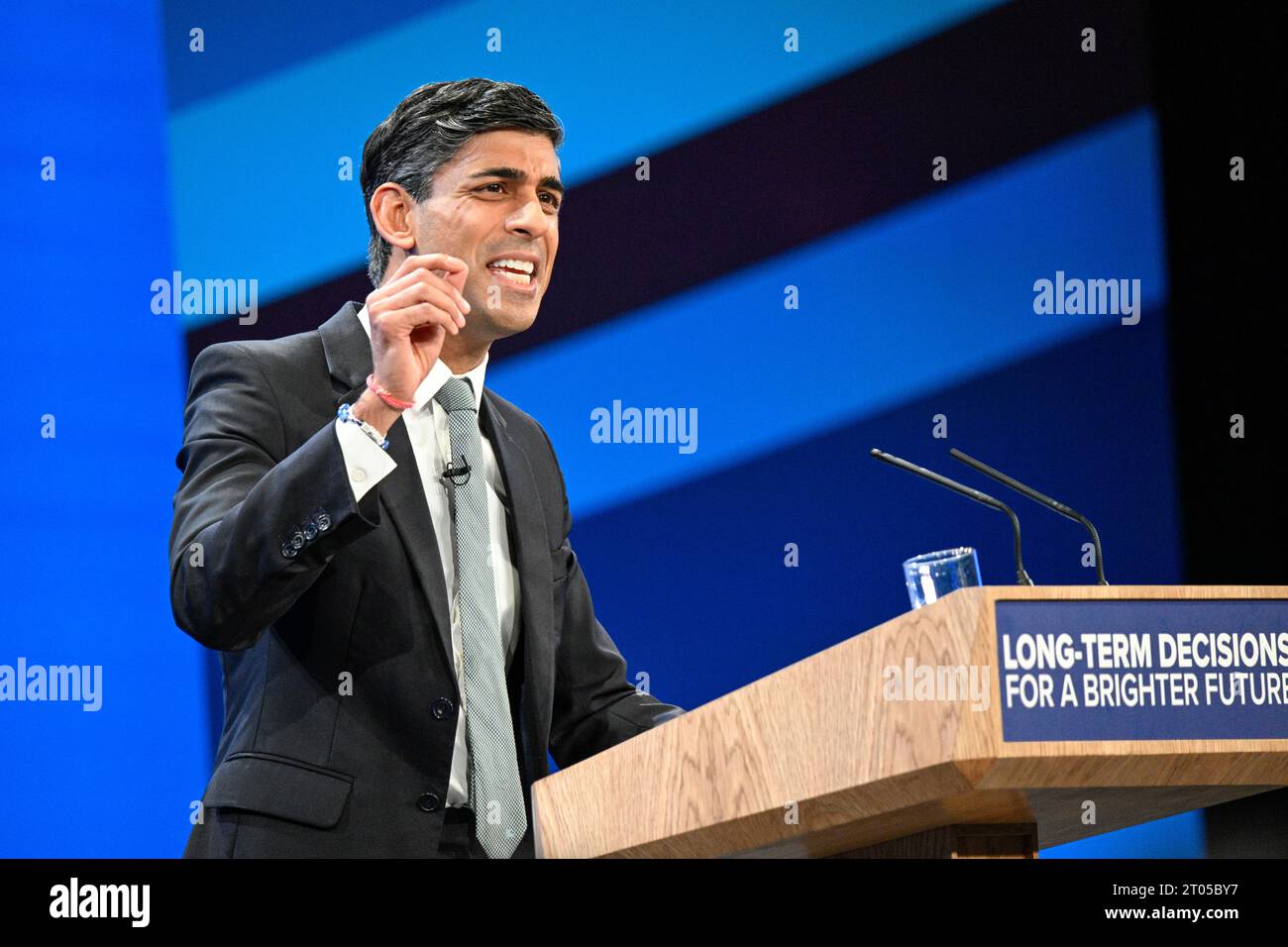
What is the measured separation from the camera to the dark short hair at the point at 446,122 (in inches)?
87.7

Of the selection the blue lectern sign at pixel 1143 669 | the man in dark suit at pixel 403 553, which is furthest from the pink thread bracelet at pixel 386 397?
the blue lectern sign at pixel 1143 669

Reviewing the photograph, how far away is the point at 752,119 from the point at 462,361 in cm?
172

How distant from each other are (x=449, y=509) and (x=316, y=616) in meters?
0.24

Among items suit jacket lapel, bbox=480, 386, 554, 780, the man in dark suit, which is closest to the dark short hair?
the man in dark suit

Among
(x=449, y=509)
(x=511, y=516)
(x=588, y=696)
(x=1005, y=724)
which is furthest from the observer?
(x=588, y=696)

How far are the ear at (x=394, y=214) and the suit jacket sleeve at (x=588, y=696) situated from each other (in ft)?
1.79

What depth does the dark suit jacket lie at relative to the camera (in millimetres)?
1698

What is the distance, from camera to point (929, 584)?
1625 mm

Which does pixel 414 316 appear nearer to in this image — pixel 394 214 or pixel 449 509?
pixel 449 509

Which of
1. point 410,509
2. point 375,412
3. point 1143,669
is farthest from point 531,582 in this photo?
point 1143,669

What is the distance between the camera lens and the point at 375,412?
5.71 feet

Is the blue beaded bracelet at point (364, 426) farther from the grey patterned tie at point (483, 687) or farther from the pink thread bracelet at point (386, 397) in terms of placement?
the grey patterned tie at point (483, 687)
